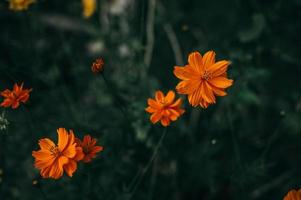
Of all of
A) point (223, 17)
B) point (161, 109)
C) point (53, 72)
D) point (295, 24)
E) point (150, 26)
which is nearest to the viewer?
point (161, 109)

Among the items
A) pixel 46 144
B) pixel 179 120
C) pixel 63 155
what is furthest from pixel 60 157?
pixel 179 120

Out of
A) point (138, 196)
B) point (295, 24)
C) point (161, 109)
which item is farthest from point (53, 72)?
point (295, 24)

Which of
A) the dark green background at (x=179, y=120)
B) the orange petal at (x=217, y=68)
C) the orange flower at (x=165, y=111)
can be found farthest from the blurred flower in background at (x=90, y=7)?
the orange petal at (x=217, y=68)

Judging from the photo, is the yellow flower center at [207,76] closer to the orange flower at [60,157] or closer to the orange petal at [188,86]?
the orange petal at [188,86]

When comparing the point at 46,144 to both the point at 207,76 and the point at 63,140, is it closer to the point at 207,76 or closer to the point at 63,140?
the point at 63,140

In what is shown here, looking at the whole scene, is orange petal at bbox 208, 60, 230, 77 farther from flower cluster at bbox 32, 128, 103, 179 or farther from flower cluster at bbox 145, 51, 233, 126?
flower cluster at bbox 32, 128, 103, 179

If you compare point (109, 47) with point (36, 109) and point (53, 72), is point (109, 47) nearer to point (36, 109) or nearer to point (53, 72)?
point (53, 72)
